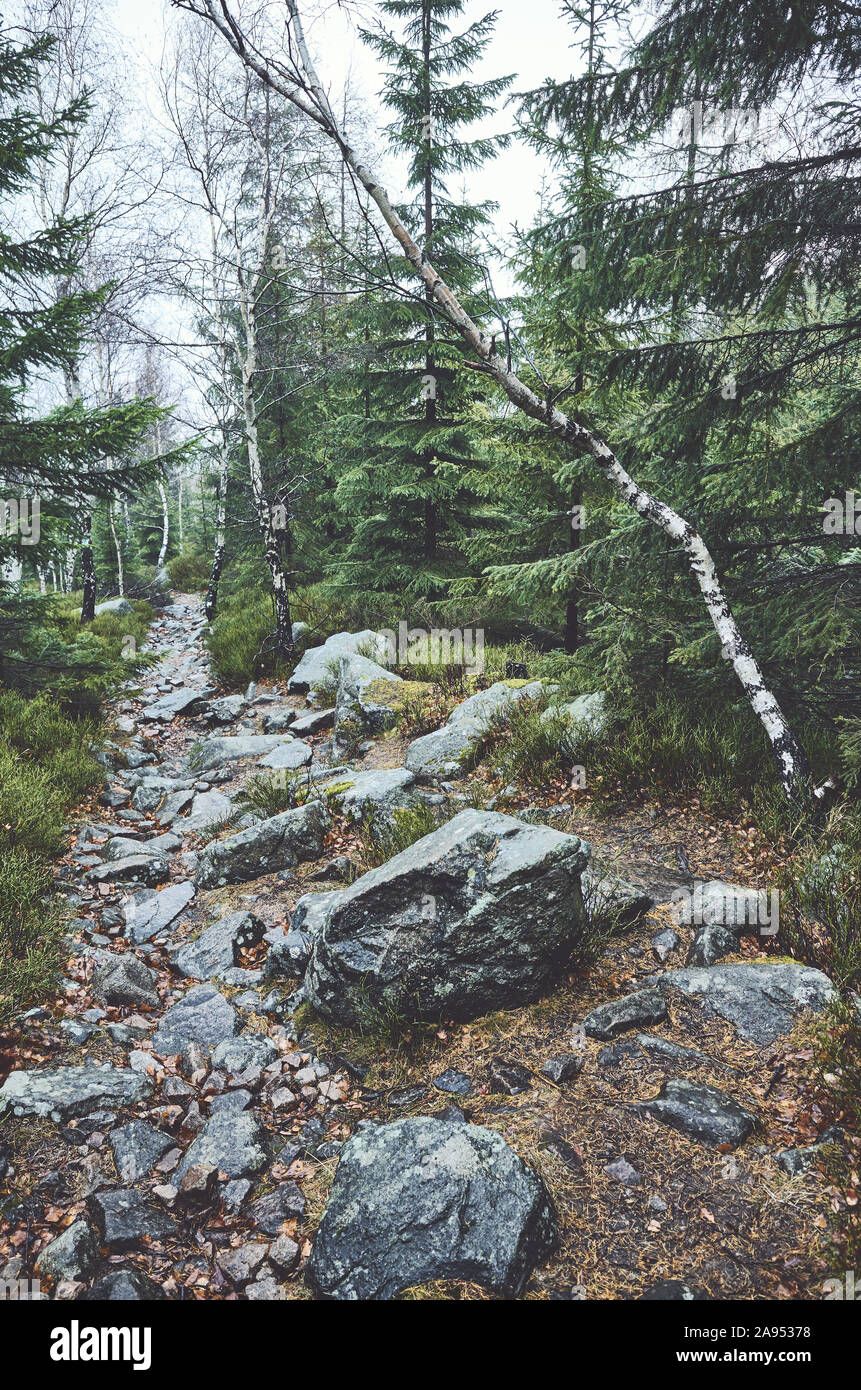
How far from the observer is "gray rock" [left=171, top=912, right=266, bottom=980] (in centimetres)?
472

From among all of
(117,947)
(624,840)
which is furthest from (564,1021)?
(117,947)

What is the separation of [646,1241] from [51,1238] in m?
2.44

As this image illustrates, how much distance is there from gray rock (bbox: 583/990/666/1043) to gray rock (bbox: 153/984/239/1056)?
91.4 inches

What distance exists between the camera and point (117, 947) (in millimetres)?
4949

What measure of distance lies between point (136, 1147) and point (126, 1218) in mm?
383

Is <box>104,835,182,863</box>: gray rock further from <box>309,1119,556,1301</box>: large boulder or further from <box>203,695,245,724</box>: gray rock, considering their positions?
<box>309,1119,556,1301</box>: large boulder

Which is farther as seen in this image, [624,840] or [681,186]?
[624,840]

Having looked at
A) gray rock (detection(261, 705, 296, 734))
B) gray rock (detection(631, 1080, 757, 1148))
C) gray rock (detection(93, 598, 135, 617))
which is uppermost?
gray rock (detection(93, 598, 135, 617))

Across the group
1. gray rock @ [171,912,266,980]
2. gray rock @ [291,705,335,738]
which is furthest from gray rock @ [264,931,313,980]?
gray rock @ [291,705,335,738]

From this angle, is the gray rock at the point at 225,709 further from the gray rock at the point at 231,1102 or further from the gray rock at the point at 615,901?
the gray rock at the point at 615,901

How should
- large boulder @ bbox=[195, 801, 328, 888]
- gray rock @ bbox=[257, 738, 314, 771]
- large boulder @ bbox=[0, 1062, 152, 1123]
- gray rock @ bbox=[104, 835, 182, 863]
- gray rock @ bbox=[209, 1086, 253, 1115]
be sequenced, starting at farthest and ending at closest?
gray rock @ bbox=[257, 738, 314, 771]
gray rock @ bbox=[104, 835, 182, 863]
large boulder @ bbox=[195, 801, 328, 888]
gray rock @ bbox=[209, 1086, 253, 1115]
large boulder @ bbox=[0, 1062, 152, 1123]

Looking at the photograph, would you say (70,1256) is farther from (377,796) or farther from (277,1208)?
(377,796)

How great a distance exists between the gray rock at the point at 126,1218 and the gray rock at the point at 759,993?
9.36ft

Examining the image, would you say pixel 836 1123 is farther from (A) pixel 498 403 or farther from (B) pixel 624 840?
(A) pixel 498 403
